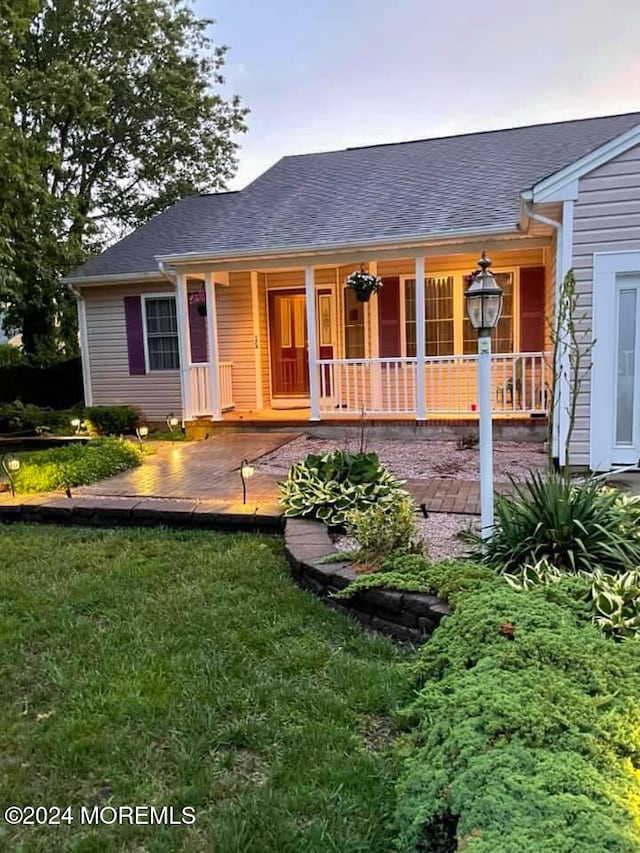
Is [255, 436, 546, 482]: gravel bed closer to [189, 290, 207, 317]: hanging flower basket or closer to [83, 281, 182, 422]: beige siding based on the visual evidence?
[189, 290, 207, 317]: hanging flower basket

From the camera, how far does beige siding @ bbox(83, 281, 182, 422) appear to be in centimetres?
1134

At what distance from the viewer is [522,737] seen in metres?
1.74

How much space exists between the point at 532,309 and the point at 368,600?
7474mm

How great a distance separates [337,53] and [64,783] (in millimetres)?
13852

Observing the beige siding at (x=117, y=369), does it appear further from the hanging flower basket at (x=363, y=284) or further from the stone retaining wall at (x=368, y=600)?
the stone retaining wall at (x=368, y=600)

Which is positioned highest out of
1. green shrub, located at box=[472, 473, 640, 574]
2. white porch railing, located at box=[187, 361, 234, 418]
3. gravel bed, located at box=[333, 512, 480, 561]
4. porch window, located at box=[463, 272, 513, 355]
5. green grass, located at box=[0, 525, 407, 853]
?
porch window, located at box=[463, 272, 513, 355]

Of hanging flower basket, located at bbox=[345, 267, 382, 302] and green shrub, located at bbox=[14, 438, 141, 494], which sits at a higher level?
hanging flower basket, located at bbox=[345, 267, 382, 302]

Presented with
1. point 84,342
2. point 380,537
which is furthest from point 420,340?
point 84,342

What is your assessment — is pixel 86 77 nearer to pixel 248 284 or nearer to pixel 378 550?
pixel 248 284

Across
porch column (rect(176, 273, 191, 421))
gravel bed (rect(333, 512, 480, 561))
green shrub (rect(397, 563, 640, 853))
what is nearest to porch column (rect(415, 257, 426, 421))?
porch column (rect(176, 273, 191, 421))

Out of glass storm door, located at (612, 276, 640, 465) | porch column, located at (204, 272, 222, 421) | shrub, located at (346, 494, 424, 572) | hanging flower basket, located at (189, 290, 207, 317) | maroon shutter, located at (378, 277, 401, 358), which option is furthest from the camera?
hanging flower basket, located at (189, 290, 207, 317)

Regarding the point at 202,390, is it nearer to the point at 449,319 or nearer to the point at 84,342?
the point at 84,342

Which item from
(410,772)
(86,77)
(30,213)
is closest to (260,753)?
(410,772)

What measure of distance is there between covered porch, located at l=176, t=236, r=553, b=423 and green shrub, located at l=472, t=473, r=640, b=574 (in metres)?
4.94
